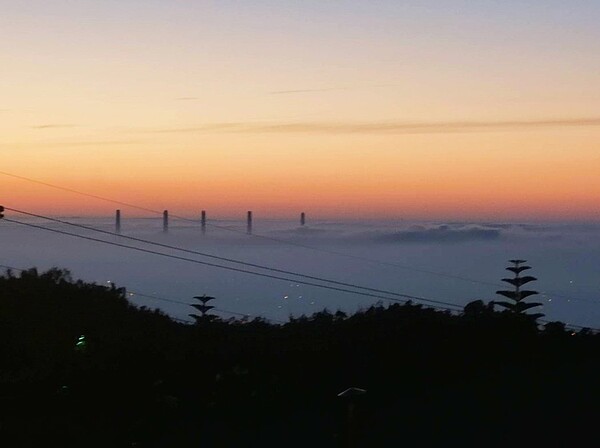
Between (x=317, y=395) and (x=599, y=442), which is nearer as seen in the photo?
(x=599, y=442)

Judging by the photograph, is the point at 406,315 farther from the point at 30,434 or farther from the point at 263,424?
the point at 30,434

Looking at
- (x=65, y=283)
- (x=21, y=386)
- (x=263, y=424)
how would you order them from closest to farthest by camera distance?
1. (x=263, y=424)
2. (x=21, y=386)
3. (x=65, y=283)

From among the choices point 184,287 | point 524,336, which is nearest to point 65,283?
point 524,336

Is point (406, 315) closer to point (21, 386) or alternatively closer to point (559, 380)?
point (559, 380)

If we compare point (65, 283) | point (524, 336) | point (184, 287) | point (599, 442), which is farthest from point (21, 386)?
point (184, 287)

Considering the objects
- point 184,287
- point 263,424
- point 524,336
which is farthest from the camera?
point 184,287

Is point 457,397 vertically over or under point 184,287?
over
